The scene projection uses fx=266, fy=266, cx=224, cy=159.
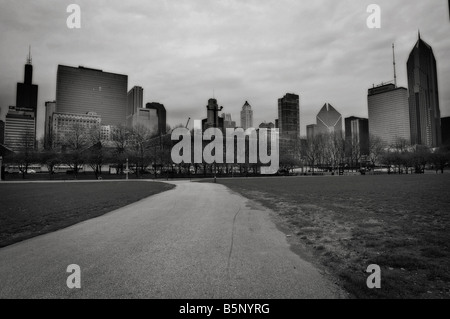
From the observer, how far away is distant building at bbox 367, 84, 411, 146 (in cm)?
10975

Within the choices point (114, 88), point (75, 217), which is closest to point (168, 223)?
point (75, 217)

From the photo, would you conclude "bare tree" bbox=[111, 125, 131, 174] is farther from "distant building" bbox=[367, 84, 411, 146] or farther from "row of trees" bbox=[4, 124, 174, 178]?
"distant building" bbox=[367, 84, 411, 146]

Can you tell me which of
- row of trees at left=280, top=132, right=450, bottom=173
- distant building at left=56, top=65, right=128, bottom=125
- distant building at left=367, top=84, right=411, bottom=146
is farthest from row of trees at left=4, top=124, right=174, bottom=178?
distant building at left=367, top=84, right=411, bottom=146

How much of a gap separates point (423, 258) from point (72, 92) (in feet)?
661

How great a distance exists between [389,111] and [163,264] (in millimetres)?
145111

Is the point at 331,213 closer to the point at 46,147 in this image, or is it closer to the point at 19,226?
the point at 19,226

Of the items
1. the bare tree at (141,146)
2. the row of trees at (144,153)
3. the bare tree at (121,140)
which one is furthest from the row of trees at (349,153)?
the bare tree at (121,140)

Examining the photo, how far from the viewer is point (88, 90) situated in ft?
497

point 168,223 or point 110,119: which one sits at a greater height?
point 110,119

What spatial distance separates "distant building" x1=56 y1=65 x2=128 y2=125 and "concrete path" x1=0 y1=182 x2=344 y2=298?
147 m

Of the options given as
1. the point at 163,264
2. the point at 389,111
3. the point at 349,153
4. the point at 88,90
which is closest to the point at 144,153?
the point at 163,264

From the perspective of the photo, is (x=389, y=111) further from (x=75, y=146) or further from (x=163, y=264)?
(x=163, y=264)

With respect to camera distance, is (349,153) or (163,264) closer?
(163,264)
